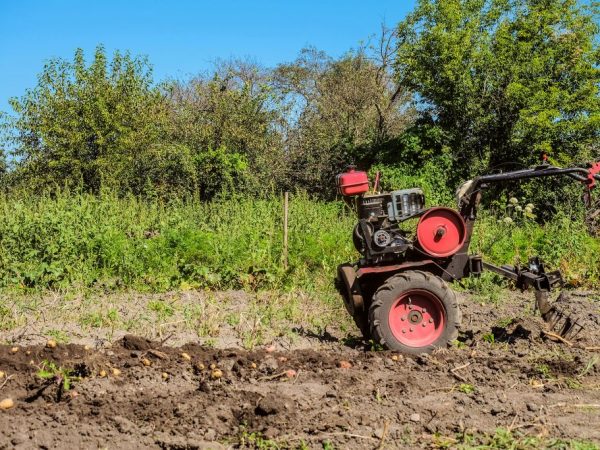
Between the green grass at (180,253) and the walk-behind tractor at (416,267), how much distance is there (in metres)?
2.17

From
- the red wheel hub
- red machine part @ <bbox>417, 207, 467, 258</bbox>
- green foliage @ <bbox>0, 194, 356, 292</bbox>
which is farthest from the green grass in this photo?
red machine part @ <bbox>417, 207, 467, 258</bbox>

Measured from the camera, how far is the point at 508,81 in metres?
19.3

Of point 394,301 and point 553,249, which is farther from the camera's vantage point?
point 553,249

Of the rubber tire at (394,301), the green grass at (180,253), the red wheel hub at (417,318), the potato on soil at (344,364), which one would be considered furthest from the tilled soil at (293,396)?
the green grass at (180,253)

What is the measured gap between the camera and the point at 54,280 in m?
8.74

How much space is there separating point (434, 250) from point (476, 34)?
1544 cm

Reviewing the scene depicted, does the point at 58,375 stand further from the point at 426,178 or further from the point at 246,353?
the point at 426,178

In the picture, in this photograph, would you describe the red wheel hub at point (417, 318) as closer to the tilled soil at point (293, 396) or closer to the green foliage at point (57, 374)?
the tilled soil at point (293, 396)

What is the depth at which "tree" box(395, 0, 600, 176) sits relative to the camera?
61.7 feet

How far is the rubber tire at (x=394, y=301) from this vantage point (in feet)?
18.8

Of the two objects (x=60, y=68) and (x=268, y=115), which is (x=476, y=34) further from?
(x=60, y=68)

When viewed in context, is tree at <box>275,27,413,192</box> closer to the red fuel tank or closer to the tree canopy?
the tree canopy

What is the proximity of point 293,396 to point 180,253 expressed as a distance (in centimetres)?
493

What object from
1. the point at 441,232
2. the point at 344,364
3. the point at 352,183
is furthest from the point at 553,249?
the point at 344,364
